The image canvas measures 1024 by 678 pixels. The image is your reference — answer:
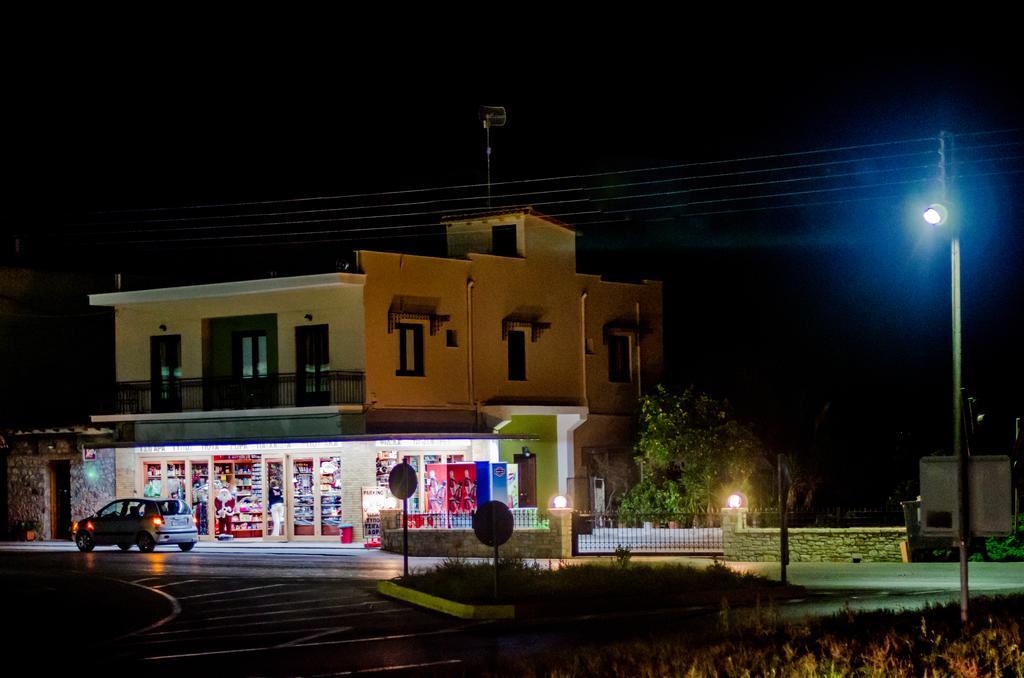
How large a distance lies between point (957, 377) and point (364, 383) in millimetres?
22254

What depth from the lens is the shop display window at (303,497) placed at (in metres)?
42.1

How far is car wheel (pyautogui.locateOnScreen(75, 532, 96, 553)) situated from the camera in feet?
133

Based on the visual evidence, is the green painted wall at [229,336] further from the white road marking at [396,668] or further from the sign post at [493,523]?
the white road marking at [396,668]

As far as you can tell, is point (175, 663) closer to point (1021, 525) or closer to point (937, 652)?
point (937, 652)

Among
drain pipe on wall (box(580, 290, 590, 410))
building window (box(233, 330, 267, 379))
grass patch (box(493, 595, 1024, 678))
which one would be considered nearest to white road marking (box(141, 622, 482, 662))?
grass patch (box(493, 595, 1024, 678))

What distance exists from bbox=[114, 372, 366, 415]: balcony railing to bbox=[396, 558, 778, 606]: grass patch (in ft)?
51.6

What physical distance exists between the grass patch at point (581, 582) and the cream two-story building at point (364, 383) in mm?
15651

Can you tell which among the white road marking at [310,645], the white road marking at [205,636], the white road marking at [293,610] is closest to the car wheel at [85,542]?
the white road marking at [293,610]

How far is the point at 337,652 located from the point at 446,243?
30335 millimetres

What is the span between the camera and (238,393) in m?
42.9

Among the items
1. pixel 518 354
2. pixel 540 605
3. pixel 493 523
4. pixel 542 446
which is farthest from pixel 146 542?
pixel 540 605

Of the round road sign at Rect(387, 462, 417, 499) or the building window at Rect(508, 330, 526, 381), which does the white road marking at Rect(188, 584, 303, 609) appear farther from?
the building window at Rect(508, 330, 526, 381)

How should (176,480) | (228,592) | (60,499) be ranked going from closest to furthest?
(228,592) < (176,480) < (60,499)

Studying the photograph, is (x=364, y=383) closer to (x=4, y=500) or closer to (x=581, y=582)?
(x=4, y=500)
